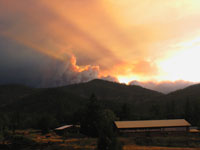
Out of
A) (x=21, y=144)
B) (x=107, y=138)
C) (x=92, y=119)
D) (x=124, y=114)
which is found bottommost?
(x=21, y=144)

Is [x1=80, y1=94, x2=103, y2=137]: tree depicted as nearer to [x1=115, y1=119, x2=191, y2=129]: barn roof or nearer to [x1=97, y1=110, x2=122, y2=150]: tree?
[x1=115, y1=119, x2=191, y2=129]: barn roof

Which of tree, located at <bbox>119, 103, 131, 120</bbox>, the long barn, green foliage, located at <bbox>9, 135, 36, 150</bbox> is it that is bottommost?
green foliage, located at <bbox>9, 135, 36, 150</bbox>

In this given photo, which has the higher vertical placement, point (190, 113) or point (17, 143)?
point (190, 113)

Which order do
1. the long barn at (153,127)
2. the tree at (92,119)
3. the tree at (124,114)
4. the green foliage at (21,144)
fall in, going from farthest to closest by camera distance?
the tree at (124,114) → the tree at (92,119) → the long barn at (153,127) → the green foliage at (21,144)

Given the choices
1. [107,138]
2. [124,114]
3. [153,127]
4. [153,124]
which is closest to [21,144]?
[107,138]

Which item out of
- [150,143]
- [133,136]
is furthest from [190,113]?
[150,143]

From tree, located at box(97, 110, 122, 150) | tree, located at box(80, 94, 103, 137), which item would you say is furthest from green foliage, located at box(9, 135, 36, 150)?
tree, located at box(97, 110, 122, 150)

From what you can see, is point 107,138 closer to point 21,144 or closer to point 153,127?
point 21,144

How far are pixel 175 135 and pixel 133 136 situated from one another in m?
14.1

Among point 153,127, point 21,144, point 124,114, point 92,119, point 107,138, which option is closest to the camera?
point 107,138

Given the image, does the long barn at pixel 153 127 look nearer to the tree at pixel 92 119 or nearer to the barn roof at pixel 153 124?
the barn roof at pixel 153 124

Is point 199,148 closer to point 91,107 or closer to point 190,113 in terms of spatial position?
point 91,107

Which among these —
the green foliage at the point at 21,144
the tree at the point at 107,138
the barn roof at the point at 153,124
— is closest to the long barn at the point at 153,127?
the barn roof at the point at 153,124

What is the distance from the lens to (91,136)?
6612cm
